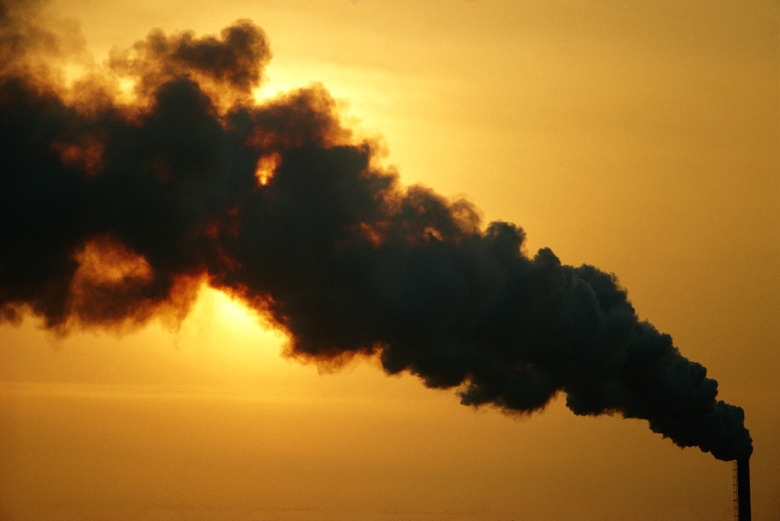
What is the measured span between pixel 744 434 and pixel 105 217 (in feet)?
153

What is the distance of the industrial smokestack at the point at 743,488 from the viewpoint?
83375 mm

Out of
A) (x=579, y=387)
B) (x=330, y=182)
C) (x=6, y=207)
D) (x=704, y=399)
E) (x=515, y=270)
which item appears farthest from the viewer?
(x=704, y=399)

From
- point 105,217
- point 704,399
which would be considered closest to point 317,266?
point 105,217

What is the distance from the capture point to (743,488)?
84.0 m

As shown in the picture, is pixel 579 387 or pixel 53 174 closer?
pixel 53 174

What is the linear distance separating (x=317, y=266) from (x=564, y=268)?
17.0 m

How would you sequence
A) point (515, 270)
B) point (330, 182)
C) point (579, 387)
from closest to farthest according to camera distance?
point (330, 182) → point (515, 270) → point (579, 387)

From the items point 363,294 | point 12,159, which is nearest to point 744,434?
point 363,294

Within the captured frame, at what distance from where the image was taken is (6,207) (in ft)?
202

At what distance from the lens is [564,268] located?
7350 centimetres

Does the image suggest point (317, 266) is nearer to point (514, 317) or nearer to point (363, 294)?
point (363, 294)

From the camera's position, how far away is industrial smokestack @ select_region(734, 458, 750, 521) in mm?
83375

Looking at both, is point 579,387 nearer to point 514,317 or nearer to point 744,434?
point 514,317

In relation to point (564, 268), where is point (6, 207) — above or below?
below
